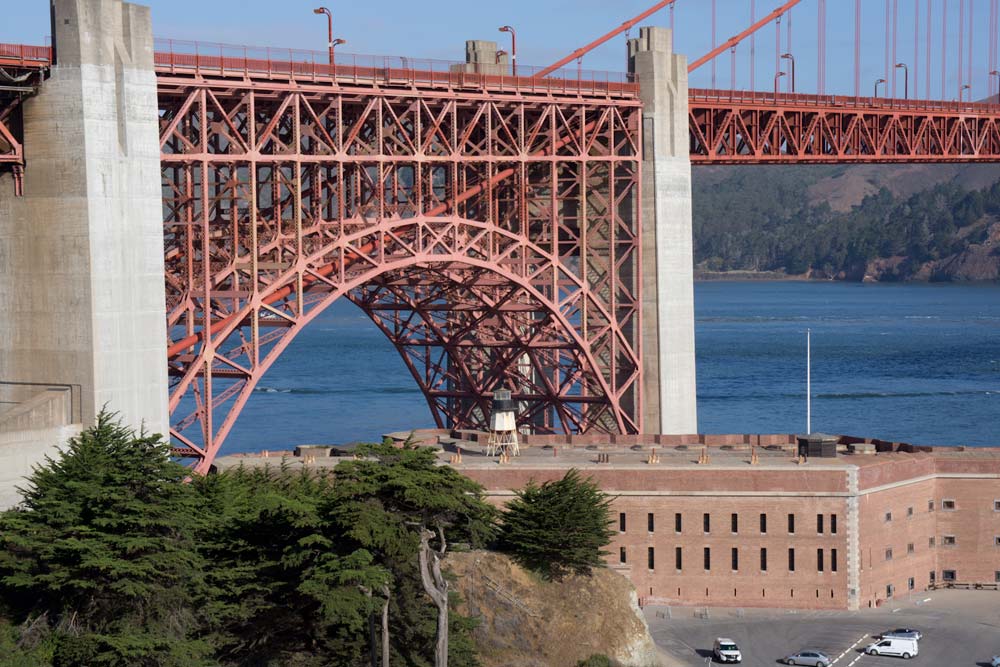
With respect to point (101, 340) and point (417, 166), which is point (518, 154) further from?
point (101, 340)

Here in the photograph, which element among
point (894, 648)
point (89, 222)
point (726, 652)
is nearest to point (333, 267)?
point (89, 222)

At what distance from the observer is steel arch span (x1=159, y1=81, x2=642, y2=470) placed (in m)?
45.7

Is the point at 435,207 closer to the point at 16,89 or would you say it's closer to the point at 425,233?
the point at 425,233

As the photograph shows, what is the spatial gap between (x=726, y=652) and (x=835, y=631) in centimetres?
429

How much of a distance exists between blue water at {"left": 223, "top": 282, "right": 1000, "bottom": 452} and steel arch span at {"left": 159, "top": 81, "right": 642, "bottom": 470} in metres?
33.1

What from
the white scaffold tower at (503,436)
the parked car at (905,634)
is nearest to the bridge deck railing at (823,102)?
the white scaffold tower at (503,436)

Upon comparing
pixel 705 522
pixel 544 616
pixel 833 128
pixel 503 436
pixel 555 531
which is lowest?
pixel 544 616

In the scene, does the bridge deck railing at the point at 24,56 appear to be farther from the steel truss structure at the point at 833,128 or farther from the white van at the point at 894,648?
the steel truss structure at the point at 833,128

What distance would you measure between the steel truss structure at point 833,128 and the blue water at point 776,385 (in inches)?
667

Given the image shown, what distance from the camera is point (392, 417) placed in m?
106

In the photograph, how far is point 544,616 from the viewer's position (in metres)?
42.9

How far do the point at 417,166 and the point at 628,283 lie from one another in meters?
11.8

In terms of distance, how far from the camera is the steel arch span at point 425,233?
45.7m

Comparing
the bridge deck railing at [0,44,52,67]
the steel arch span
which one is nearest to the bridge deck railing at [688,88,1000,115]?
the steel arch span
